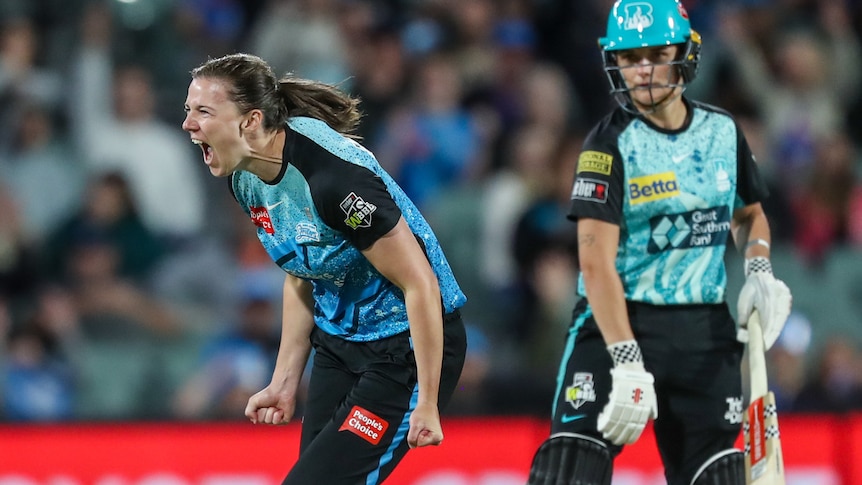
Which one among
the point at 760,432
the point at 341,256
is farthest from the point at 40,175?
the point at 760,432

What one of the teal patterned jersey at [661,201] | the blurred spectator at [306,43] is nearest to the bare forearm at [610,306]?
the teal patterned jersey at [661,201]

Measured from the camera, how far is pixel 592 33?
963cm

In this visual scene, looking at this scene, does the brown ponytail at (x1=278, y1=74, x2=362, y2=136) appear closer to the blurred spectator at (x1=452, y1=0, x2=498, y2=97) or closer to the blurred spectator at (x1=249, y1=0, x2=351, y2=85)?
the blurred spectator at (x1=249, y1=0, x2=351, y2=85)

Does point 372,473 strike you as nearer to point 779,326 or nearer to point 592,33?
point 779,326

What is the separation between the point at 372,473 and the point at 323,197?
0.86 meters

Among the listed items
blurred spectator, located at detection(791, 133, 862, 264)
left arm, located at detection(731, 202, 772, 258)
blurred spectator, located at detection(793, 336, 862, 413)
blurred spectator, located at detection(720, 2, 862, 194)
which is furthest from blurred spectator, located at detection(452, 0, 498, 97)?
left arm, located at detection(731, 202, 772, 258)

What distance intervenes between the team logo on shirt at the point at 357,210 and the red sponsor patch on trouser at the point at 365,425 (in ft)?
1.94

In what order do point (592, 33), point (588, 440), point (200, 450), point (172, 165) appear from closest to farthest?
point (588, 440), point (200, 450), point (172, 165), point (592, 33)

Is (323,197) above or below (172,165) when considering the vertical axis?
below

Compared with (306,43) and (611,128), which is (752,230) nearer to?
(611,128)

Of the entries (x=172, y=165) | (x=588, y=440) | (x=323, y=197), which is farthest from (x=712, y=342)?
(x=172, y=165)

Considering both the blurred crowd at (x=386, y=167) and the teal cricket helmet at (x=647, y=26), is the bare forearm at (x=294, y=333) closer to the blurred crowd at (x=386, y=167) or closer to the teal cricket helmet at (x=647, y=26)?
the teal cricket helmet at (x=647, y=26)

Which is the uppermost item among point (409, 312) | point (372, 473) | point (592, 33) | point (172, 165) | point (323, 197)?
point (592, 33)

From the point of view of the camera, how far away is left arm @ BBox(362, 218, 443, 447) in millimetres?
3684
